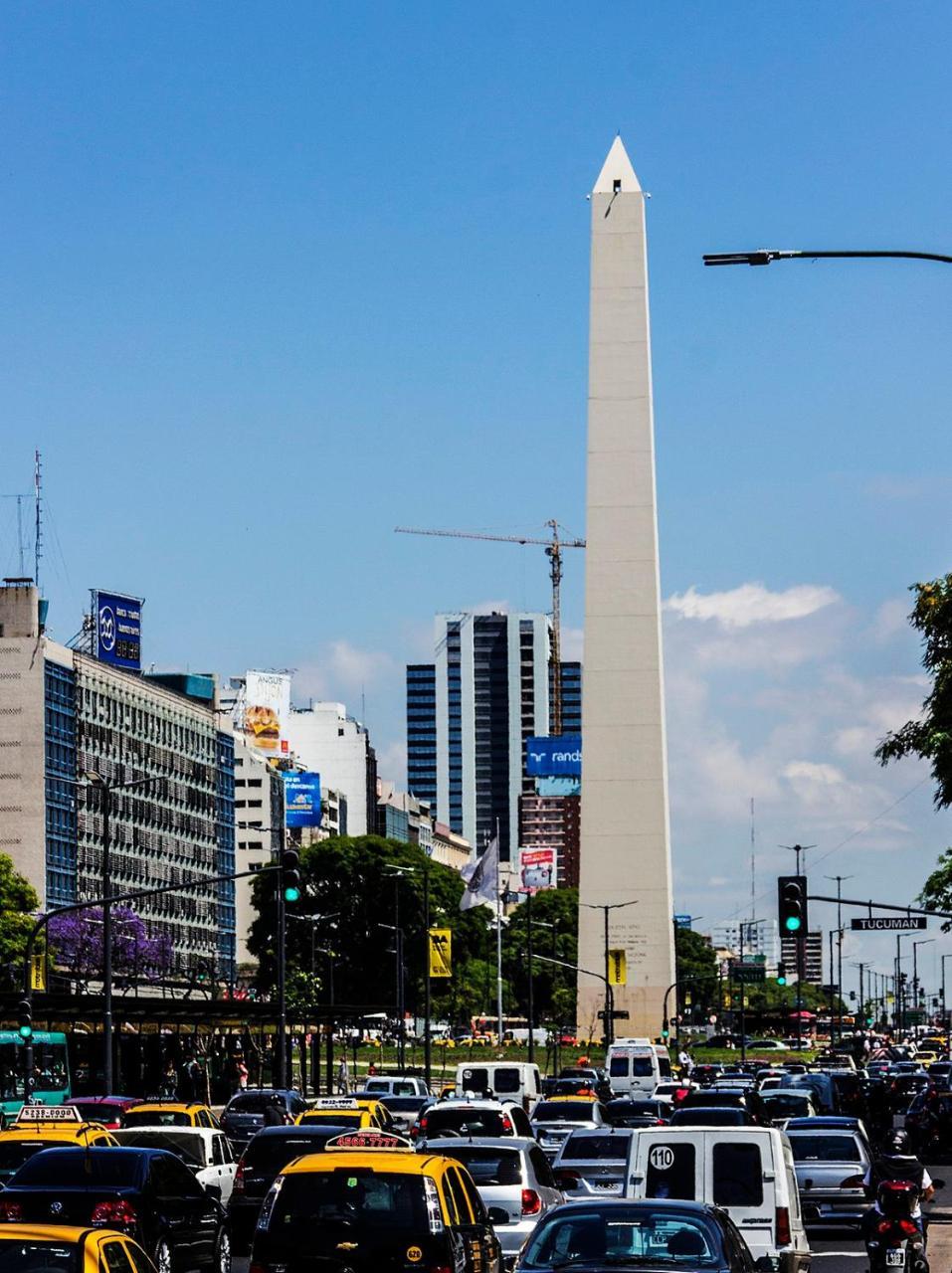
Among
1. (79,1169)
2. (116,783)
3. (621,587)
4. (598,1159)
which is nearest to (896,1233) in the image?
(79,1169)

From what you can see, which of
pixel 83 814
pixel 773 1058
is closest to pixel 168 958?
pixel 83 814

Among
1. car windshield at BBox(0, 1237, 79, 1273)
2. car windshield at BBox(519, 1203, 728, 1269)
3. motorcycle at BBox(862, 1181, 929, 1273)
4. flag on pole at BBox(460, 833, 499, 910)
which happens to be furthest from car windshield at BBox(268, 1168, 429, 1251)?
flag on pole at BBox(460, 833, 499, 910)

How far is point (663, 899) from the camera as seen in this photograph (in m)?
105

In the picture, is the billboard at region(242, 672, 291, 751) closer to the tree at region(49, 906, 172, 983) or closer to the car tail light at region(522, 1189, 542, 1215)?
the tree at region(49, 906, 172, 983)

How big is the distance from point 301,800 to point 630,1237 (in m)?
175

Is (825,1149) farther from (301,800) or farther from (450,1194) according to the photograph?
(301,800)

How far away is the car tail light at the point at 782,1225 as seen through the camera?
20.6m

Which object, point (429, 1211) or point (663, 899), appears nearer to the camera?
point (429, 1211)

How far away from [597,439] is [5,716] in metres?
36.5

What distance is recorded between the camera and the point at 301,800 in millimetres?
188750

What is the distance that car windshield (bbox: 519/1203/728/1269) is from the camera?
14469 millimetres

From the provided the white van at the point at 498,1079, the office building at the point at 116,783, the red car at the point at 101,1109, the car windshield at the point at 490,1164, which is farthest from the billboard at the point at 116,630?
the car windshield at the point at 490,1164

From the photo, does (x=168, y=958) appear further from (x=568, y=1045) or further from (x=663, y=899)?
(x=663, y=899)

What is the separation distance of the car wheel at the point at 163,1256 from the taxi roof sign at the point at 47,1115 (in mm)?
5453
